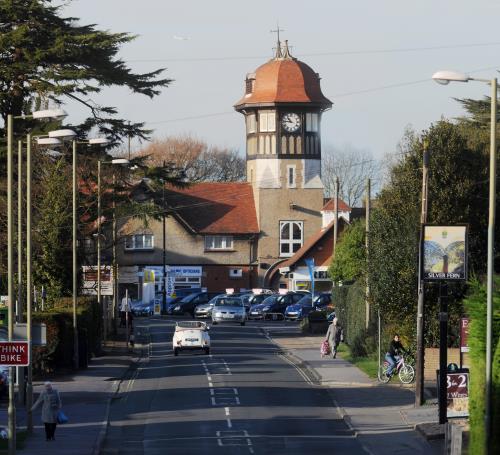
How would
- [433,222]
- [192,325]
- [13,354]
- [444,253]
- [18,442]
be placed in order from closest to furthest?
[13,354], [18,442], [444,253], [433,222], [192,325]

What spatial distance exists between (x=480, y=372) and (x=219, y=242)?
80926 millimetres

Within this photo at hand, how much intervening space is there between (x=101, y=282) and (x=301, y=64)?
5416 cm

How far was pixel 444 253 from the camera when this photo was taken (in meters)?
32.5

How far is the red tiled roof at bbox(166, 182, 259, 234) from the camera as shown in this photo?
104 metres

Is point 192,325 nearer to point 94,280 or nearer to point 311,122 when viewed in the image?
point 94,280

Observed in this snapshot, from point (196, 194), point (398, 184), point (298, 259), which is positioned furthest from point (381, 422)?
point (196, 194)

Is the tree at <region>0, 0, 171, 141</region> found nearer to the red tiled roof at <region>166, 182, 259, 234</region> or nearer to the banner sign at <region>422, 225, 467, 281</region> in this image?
the banner sign at <region>422, 225, 467, 281</region>

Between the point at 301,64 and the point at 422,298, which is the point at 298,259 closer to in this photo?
the point at 301,64

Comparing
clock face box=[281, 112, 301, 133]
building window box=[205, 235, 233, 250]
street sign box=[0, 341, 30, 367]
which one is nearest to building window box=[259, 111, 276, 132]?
clock face box=[281, 112, 301, 133]

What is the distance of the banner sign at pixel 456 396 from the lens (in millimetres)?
30656

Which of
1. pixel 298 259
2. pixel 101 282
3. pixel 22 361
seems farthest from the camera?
pixel 298 259

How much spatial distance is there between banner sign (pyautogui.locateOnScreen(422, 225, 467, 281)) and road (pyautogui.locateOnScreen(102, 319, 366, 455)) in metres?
4.48

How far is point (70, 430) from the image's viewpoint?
3070 centimetres

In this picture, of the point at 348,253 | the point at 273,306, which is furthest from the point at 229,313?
the point at 273,306
